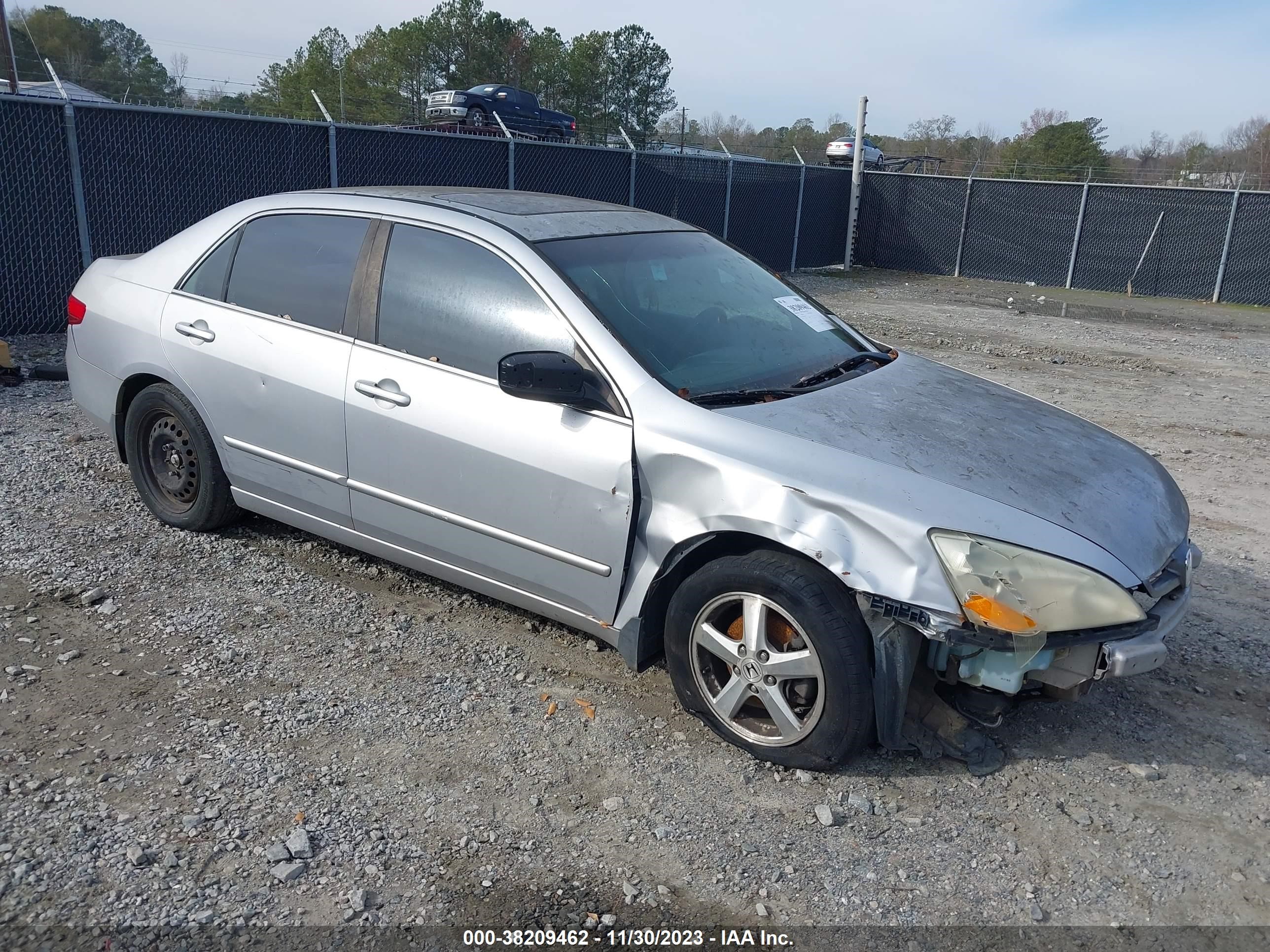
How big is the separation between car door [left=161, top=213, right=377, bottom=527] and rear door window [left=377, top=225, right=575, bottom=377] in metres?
0.23

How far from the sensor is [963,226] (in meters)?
21.3

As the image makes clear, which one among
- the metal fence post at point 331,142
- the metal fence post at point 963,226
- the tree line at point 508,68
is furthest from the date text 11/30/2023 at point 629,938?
the tree line at point 508,68

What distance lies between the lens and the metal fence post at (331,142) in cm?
1176

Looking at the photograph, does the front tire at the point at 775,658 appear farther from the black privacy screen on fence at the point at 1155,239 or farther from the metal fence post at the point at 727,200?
the black privacy screen on fence at the point at 1155,239

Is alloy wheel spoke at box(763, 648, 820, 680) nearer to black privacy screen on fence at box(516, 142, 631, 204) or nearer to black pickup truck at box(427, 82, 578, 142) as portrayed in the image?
black privacy screen on fence at box(516, 142, 631, 204)

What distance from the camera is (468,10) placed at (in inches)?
2018

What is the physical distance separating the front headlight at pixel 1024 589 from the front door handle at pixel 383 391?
2.05 meters

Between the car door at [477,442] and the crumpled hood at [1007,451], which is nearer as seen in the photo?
the crumpled hood at [1007,451]

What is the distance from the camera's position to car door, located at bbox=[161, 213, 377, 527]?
4.12 metres

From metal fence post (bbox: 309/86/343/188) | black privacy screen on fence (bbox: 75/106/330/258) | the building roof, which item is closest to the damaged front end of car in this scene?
black privacy screen on fence (bbox: 75/106/330/258)

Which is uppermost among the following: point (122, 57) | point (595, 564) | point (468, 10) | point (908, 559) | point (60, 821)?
point (468, 10)

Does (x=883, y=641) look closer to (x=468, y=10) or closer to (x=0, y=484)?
(x=0, y=484)

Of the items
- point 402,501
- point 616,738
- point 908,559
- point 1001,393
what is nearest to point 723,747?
point 616,738

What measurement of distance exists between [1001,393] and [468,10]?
176 feet
